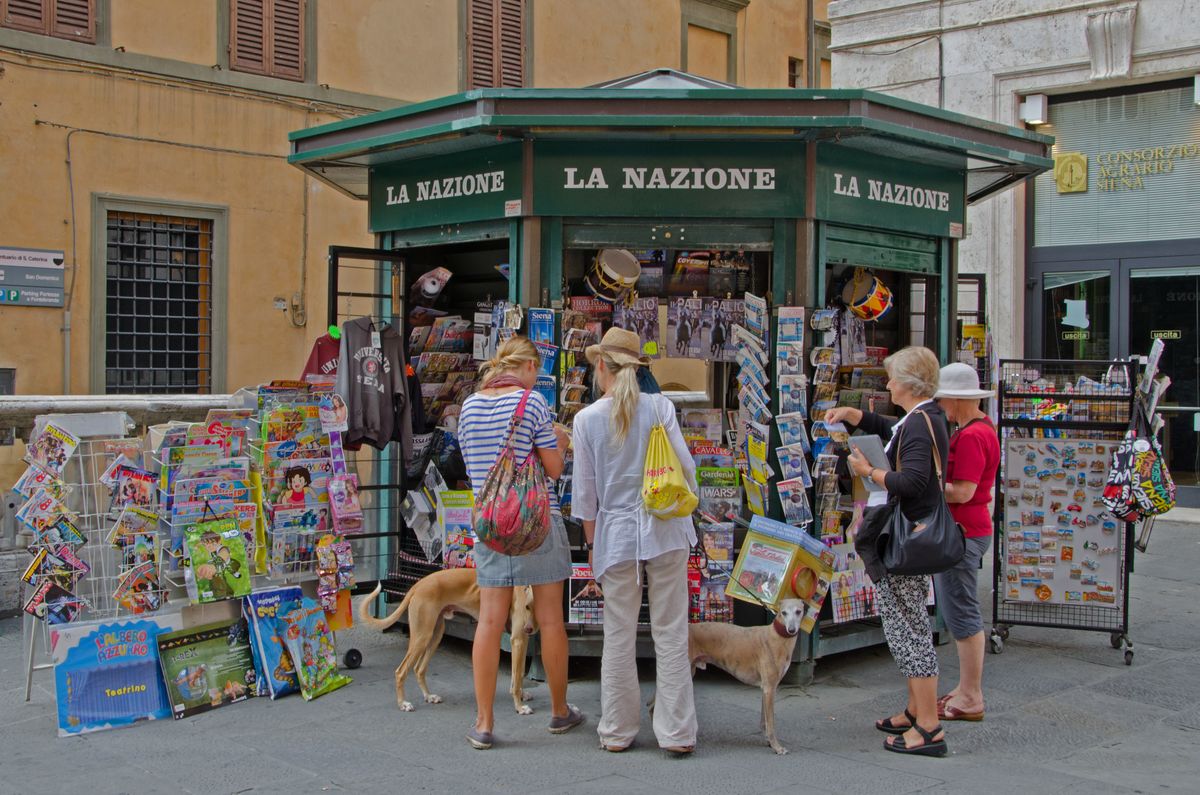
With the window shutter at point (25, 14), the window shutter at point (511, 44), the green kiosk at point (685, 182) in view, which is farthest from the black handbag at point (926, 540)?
the window shutter at point (511, 44)

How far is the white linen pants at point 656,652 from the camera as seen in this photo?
200 inches

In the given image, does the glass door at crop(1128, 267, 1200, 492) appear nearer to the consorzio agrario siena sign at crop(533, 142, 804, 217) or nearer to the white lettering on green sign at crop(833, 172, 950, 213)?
the white lettering on green sign at crop(833, 172, 950, 213)

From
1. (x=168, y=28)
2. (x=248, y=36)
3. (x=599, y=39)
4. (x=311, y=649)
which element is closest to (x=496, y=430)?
(x=311, y=649)

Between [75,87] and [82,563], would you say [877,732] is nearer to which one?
[82,563]

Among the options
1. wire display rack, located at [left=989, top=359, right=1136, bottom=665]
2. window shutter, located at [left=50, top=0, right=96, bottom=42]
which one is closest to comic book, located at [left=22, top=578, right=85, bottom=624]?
wire display rack, located at [left=989, top=359, right=1136, bottom=665]

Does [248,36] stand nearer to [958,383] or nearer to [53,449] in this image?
[53,449]

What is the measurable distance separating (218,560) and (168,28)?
1091 centimetres

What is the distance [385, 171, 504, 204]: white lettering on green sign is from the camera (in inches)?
261

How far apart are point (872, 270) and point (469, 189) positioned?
277 cm

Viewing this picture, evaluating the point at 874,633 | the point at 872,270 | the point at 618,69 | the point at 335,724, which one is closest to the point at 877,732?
the point at 874,633

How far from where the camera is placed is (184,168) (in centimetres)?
1484

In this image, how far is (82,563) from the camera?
18.8 ft

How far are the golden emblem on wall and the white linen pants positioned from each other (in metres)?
9.77

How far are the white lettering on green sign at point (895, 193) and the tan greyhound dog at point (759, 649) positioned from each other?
2.42 metres
